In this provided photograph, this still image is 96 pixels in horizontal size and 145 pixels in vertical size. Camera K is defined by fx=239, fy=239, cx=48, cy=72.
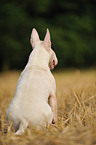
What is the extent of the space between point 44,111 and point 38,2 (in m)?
10.2

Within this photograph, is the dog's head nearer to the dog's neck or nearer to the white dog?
the dog's neck

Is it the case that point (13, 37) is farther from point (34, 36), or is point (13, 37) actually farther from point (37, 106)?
point (37, 106)

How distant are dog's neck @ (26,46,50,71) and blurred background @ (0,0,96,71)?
847 cm

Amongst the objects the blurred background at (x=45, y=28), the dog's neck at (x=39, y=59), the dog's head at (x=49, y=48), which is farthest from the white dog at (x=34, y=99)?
the blurred background at (x=45, y=28)

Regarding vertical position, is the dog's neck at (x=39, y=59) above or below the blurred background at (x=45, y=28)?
below

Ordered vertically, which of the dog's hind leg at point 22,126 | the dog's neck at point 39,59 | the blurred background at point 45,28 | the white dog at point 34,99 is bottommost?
the dog's hind leg at point 22,126

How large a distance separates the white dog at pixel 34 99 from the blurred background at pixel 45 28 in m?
8.69

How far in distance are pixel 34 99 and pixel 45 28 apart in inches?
373

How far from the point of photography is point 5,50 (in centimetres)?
1129

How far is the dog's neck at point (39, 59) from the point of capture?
2.38 m

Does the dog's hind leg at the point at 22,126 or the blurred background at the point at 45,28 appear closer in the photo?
the dog's hind leg at the point at 22,126

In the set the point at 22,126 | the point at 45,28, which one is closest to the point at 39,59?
the point at 22,126

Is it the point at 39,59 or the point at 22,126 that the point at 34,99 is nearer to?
the point at 22,126

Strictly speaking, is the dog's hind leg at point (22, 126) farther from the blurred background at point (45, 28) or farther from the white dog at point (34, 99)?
the blurred background at point (45, 28)
